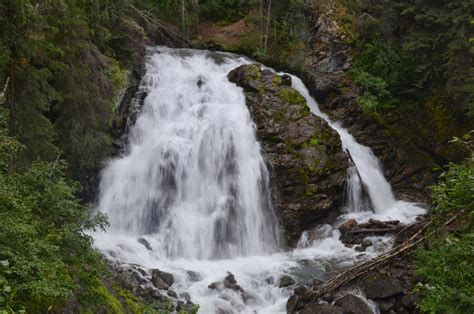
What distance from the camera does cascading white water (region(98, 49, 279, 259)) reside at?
43.3 ft

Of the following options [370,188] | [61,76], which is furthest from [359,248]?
[61,76]

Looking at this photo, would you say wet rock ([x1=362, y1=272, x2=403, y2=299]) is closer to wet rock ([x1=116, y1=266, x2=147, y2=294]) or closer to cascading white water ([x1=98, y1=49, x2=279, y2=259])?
cascading white water ([x1=98, y1=49, x2=279, y2=259])

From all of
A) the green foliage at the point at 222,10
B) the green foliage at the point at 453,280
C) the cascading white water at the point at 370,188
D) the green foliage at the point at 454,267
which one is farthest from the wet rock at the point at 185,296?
the green foliage at the point at 222,10

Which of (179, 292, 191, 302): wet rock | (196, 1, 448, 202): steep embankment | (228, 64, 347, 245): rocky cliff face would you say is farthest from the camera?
(196, 1, 448, 202): steep embankment

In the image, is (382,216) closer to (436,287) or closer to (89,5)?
(436,287)

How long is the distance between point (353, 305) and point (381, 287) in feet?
2.94

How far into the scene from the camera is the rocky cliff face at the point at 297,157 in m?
14.4

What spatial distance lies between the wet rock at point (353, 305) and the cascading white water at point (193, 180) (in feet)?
13.7

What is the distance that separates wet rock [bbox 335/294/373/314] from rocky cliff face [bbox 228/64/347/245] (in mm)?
4574

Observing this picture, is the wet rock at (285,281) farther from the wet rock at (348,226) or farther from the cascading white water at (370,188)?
the cascading white water at (370,188)

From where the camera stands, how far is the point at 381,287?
946 cm

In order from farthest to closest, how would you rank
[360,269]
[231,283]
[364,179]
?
[364,179] → [231,283] → [360,269]

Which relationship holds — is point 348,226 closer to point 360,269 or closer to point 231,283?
point 360,269

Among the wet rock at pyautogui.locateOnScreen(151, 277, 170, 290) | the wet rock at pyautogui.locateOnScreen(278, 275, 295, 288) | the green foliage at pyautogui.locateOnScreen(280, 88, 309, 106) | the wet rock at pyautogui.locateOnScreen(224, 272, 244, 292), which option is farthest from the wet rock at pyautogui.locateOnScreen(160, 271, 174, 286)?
the green foliage at pyautogui.locateOnScreen(280, 88, 309, 106)
